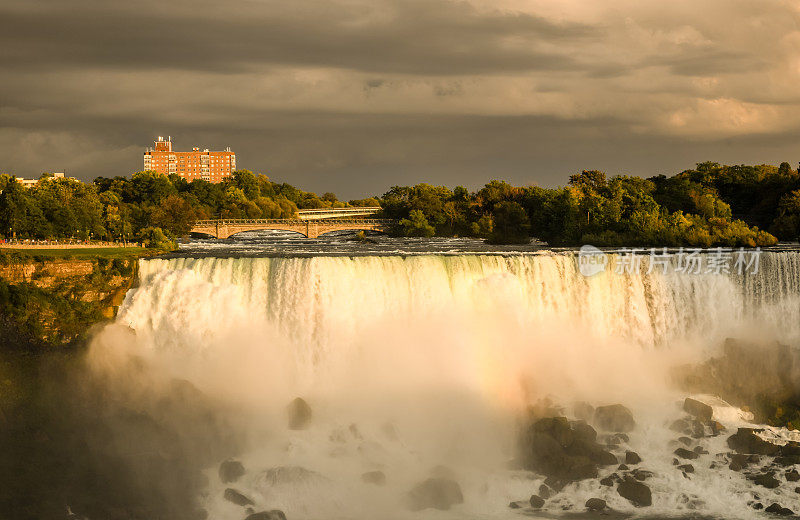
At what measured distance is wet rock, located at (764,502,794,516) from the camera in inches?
803

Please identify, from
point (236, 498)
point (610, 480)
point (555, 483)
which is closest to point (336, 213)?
point (555, 483)

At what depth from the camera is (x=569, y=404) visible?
26922 millimetres

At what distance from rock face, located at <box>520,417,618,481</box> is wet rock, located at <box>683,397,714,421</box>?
14.7ft

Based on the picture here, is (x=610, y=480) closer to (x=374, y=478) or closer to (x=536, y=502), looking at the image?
(x=536, y=502)

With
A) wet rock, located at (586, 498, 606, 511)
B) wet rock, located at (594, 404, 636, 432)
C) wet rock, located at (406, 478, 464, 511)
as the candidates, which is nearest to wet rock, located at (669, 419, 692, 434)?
wet rock, located at (594, 404, 636, 432)

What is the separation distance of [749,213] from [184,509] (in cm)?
6137

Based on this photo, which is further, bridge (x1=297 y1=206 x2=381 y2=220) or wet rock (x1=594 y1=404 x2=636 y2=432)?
bridge (x1=297 y1=206 x2=381 y2=220)

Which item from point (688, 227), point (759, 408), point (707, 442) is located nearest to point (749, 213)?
point (688, 227)

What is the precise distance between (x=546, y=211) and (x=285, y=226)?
27587 mm

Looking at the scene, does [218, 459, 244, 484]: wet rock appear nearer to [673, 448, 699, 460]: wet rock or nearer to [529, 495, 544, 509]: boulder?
[529, 495, 544, 509]: boulder

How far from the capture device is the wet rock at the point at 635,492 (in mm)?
20922

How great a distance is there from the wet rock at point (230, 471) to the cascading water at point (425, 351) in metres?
0.22

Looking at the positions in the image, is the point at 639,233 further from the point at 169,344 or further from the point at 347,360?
the point at 169,344

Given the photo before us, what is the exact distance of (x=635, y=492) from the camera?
2111cm
